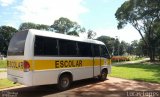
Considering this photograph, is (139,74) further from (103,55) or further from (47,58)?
(47,58)

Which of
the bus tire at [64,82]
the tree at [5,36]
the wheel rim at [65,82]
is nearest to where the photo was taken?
the bus tire at [64,82]

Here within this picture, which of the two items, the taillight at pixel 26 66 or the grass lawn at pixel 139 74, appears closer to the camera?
the taillight at pixel 26 66

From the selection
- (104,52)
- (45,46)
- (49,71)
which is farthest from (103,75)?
(45,46)

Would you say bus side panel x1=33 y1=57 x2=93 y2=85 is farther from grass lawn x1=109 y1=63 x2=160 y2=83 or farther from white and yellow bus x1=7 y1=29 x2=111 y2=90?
grass lawn x1=109 y1=63 x2=160 y2=83

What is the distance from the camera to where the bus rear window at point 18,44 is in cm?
998

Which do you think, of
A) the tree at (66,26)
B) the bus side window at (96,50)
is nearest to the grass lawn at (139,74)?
the bus side window at (96,50)

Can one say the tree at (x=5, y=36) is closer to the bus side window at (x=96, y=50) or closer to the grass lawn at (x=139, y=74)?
the grass lawn at (x=139, y=74)

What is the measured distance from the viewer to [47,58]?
1012cm

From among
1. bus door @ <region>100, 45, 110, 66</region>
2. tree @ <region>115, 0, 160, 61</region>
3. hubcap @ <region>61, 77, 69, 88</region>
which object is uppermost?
tree @ <region>115, 0, 160, 61</region>

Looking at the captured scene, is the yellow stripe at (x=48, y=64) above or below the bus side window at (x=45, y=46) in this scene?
below

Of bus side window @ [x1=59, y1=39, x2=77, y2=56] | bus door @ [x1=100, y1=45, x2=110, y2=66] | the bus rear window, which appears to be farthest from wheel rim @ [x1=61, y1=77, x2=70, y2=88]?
bus door @ [x1=100, y1=45, x2=110, y2=66]

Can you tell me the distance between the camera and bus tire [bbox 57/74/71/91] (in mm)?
10953

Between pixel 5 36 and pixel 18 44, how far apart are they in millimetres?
83414

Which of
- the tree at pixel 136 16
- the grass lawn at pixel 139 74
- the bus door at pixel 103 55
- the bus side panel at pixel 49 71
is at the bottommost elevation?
the grass lawn at pixel 139 74
